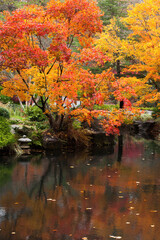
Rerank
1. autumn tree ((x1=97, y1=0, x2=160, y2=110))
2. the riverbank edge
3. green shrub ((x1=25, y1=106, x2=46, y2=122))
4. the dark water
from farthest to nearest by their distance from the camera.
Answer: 1. autumn tree ((x1=97, y1=0, x2=160, y2=110))
2. green shrub ((x1=25, y1=106, x2=46, y2=122))
3. the riverbank edge
4. the dark water

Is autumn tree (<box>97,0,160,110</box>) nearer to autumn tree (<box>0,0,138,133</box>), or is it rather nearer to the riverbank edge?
the riverbank edge

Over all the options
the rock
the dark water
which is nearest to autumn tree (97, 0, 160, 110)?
the rock

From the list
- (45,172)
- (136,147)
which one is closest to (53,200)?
(45,172)

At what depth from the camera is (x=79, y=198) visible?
22.6 ft

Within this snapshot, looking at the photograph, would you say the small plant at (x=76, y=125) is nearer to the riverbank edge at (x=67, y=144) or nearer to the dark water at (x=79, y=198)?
the riverbank edge at (x=67, y=144)

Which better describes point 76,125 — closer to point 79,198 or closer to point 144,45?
point 144,45

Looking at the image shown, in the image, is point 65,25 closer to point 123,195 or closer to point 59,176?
point 59,176

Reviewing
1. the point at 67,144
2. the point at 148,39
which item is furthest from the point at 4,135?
the point at 148,39

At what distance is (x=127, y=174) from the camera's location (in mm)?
9148

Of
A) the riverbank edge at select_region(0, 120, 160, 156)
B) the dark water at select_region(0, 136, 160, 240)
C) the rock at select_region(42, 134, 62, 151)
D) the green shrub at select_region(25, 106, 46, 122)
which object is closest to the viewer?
the dark water at select_region(0, 136, 160, 240)

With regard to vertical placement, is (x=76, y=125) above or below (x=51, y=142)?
above

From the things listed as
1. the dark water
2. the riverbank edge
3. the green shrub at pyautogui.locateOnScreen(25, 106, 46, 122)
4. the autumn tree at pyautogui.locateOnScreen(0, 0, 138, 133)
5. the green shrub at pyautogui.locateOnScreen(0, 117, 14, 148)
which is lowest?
the dark water

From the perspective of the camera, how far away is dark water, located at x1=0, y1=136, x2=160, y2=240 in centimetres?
520

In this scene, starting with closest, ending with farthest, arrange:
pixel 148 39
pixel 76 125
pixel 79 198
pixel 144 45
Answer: pixel 79 198 < pixel 76 125 < pixel 144 45 < pixel 148 39
